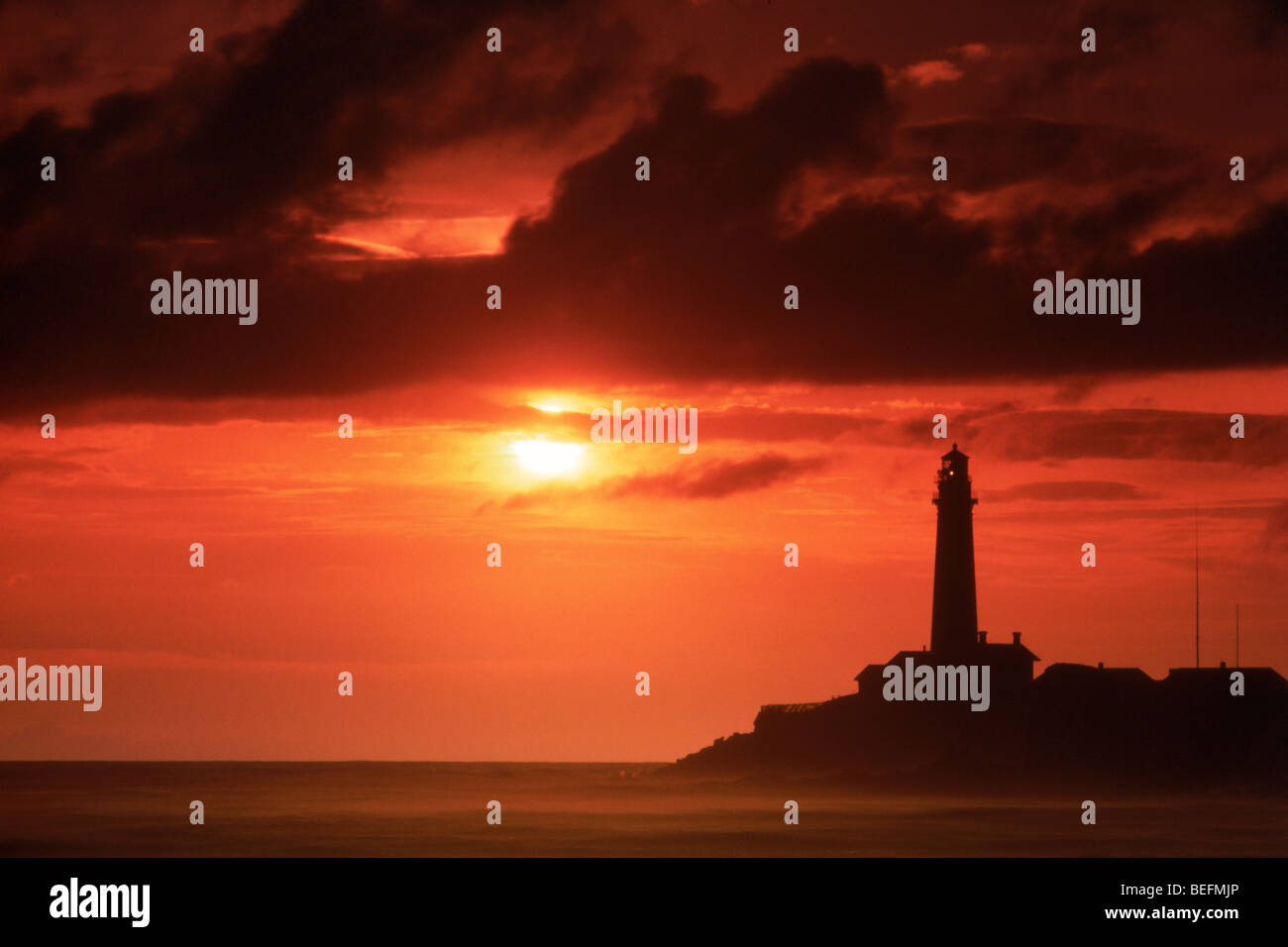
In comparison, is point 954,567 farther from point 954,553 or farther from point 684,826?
point 684,826

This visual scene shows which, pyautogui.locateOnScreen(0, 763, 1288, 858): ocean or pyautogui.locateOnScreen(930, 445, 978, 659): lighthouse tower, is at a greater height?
pyautogui.locateOnScreen(930, 445, 978, 659): lighthouse tower

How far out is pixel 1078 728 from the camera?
80.0 m

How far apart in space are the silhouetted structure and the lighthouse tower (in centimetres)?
487

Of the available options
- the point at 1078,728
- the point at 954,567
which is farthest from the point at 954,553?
the point at 1078,728

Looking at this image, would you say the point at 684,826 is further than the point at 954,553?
Yes

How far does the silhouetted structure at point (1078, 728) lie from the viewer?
255 ft

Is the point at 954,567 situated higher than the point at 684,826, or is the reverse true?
the point at 954,567

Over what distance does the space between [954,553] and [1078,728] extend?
18.8 metres

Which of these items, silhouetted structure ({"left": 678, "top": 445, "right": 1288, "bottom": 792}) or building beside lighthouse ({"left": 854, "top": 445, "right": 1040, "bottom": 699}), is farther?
silhouetted structure ({"left": 678, "top": 445, "right": 1288, "bottom": 792})

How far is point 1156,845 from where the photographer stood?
67.4 metres

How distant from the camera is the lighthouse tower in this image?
66.8 m

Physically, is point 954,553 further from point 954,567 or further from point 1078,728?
point 1078,728
